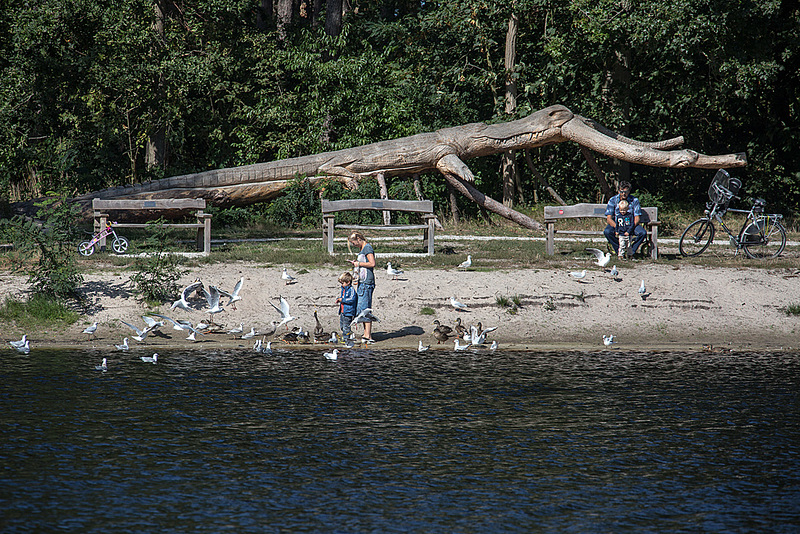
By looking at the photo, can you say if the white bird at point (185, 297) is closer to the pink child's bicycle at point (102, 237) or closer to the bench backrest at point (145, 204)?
the pink child's bicycle at point (102, 237)

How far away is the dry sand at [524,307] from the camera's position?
12.9 meters

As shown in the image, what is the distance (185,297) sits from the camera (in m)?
13.0

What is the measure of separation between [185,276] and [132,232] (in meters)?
5.75

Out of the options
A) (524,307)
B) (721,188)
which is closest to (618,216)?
(721,188)

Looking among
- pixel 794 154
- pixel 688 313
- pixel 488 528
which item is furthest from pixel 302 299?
pixel 794 154

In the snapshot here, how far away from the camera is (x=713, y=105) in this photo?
23438 mm

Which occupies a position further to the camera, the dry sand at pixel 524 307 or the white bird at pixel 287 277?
the white bird at pixel 287 277

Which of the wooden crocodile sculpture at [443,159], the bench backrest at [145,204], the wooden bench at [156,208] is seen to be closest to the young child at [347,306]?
the wooden bench at [156,208]

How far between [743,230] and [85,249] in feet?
41.7

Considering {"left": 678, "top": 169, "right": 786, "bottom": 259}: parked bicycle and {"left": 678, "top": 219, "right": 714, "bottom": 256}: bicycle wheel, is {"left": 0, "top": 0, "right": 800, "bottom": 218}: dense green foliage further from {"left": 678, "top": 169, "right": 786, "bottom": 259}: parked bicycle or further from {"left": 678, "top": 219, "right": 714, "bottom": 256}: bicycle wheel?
{"left": 678, "top": 219, "right": 714, "bottom": 256}: bicycle wheel

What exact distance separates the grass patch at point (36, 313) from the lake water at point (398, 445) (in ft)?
5.35

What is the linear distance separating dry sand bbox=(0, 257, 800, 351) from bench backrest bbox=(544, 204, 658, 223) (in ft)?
5.28

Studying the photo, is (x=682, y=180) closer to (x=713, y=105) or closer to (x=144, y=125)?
(x=713, y=105)

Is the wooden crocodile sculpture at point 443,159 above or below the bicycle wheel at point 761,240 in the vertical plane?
above
